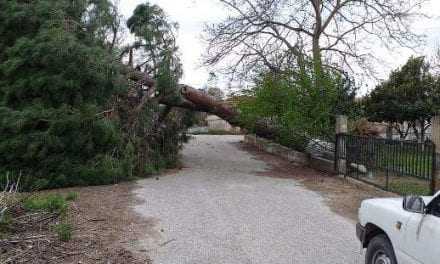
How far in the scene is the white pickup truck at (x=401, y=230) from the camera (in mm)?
3707

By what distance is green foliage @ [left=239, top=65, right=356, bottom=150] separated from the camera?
14.9m

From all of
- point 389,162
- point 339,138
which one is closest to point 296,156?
point 339,138

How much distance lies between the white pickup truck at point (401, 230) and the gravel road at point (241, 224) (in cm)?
125

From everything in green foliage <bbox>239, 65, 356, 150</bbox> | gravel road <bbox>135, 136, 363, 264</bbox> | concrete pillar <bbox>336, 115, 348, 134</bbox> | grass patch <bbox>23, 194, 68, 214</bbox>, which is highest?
green foliage <bbox>239, 65, 356, 150</bbox>

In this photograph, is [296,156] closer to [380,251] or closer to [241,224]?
[241,224]

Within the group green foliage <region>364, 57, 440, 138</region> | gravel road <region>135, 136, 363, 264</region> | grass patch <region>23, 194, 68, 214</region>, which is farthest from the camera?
green foliage <region>364, 57, 440, 138</region>

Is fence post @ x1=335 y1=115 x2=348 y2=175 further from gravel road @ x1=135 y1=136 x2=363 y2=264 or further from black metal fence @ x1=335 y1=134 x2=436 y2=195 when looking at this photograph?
gravel road @ x1=135 y1=136 x2=363 y2=264

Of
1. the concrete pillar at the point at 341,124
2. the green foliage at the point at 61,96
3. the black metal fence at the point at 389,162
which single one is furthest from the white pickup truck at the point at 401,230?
the concrete pillar at the point at 341,124

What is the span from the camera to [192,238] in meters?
7.10

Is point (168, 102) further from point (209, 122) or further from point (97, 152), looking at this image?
point (209, 122)

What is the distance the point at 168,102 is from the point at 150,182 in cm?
345

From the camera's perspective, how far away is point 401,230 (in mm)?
4168

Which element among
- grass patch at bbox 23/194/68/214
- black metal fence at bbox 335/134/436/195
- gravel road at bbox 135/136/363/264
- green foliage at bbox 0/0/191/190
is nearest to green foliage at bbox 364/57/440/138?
black metal fence at bbox 335/134/436/195

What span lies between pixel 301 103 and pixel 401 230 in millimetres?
11157
